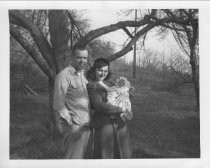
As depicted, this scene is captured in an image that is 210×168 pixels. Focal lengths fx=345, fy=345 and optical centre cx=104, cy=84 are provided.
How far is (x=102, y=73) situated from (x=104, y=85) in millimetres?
106

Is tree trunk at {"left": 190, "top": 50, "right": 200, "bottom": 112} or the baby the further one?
tree trunk at {"left": 190, "top": 50, "right": 200, "bottom": 112}

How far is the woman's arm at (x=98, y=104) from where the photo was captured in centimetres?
297

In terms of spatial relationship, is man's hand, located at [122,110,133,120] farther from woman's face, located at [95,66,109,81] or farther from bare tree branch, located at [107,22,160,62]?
bare tree branch, located at [107,22,160,62]

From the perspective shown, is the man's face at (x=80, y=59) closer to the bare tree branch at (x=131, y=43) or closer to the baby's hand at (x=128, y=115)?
the bare tree branch at (x=131, y=43)

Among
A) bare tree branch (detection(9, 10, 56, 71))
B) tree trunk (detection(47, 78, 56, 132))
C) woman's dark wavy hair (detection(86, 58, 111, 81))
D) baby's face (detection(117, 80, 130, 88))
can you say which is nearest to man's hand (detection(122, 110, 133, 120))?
baby's face (detection(117, 80, 130, 88))

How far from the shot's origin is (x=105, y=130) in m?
2.99

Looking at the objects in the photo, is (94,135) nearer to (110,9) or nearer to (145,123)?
(145,123)

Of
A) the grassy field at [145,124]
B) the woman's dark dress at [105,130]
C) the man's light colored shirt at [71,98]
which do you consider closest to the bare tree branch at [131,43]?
the grassy field at [145,124]

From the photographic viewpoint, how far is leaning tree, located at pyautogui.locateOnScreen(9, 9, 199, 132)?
2998mm

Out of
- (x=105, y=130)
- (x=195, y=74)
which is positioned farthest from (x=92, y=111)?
(x=195, y=74)

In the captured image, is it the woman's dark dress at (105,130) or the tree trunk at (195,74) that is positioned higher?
the tree trunk at (195,74)

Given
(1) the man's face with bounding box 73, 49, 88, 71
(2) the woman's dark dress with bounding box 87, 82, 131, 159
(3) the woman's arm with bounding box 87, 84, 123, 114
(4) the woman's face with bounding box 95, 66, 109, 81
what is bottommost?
(2) the woman's dark dress with bounding box 87, 82, 131, 159

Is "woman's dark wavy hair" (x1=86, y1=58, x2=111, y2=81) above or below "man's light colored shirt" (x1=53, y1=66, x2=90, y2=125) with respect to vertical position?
above

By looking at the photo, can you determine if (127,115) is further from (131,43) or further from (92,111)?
(131,43)
